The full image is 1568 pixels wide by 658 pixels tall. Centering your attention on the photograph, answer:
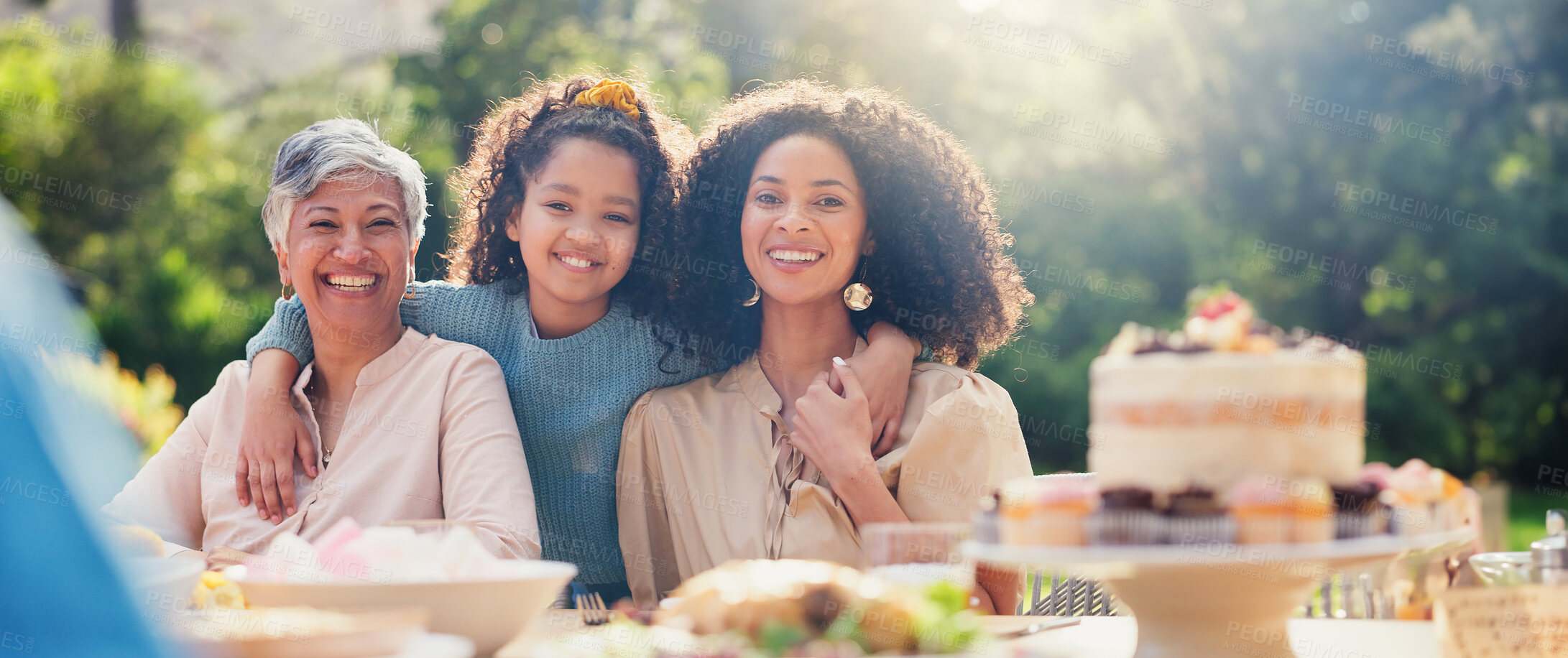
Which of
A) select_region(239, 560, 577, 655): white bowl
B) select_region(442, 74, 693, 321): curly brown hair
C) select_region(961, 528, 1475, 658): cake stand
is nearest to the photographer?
select_region(961, 528, 1475, 658): cake stand

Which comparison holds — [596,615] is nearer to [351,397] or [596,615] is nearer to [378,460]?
[378,460]

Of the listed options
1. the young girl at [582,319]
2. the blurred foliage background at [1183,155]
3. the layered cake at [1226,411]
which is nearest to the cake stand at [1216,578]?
the layered cake at [1226,411]

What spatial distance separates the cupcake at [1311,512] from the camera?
5.04ft

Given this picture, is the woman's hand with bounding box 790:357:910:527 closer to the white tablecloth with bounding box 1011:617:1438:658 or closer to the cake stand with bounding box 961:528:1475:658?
the white tablecloth with bounding box 1011:617:1438:658

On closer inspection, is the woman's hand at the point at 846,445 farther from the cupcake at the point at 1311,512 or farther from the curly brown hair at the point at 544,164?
the cupcake at the point at 1311,512

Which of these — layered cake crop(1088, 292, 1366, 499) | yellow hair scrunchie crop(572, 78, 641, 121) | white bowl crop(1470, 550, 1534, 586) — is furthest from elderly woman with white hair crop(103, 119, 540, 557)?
white bowl crop(1470, 550, 1534, 586)

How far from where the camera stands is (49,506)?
1283 mm

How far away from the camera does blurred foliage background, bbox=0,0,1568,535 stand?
47.7ft

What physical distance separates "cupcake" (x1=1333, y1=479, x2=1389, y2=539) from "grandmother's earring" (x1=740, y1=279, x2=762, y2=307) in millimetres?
2078

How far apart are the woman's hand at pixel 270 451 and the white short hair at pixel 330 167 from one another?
1.29 ft

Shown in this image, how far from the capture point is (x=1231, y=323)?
171 centimetres

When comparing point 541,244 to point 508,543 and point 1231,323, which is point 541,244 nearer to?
point 508,543

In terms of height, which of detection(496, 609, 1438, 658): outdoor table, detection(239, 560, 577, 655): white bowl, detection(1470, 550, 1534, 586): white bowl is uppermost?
detection(1470, 550, 1534, 586): white bowl

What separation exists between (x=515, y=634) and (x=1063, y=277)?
42.2 ft
